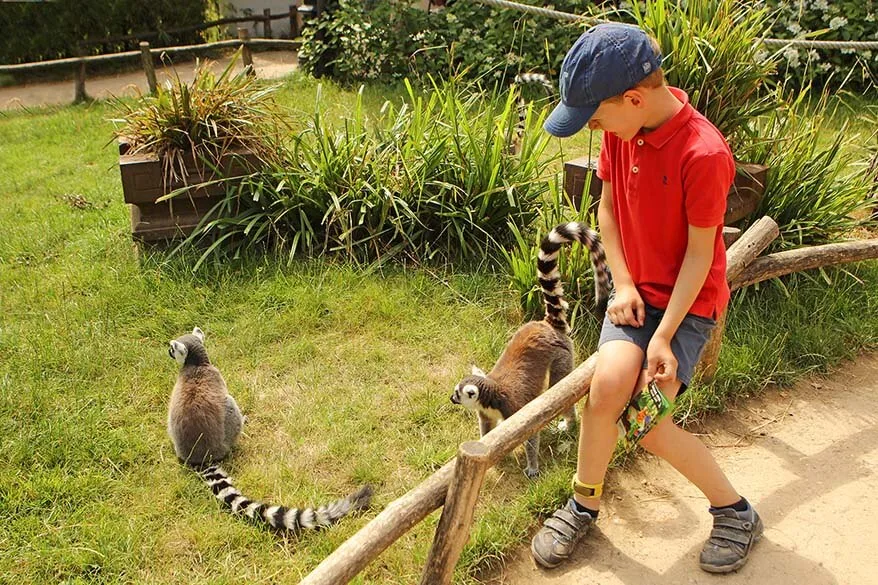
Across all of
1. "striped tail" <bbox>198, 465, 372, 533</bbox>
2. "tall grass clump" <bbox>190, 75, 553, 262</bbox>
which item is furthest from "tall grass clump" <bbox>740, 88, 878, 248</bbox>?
"striped tail" <bbox>198, 465, 372, 533</bbox>

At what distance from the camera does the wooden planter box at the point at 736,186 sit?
14.8 ft

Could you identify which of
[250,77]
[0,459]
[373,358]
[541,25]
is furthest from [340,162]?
[541,25]

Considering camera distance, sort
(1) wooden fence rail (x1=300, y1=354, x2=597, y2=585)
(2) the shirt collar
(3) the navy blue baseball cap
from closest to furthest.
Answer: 1. (1) wooden fence rail (x1=300, y1=354, x2=597, y2=585)
2. (3) the navy blue baseball cap
3. (2) the shirt collar

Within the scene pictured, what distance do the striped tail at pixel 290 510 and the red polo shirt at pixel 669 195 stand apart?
4.56 feet

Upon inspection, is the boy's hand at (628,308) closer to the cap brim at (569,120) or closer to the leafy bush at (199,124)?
the cap brim at (569,120)

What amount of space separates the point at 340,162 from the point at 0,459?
8.52 feet

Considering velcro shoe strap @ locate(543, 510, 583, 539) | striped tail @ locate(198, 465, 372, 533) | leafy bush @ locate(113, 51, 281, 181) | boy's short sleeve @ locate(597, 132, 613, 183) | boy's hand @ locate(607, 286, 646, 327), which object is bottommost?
striped tail @ locate(198, 465, 372, 533)

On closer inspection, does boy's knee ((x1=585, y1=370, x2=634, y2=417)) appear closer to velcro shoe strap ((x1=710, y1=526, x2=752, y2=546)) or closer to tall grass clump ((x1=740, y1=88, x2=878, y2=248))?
velcro shoe strap ((x1=710, y1=526, x2=752, y2=546))

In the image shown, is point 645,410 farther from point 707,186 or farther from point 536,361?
point 536,361

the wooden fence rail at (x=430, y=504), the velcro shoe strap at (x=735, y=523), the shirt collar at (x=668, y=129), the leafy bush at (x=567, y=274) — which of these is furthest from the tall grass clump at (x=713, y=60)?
the velcro shoe strap at (x=735, y=523)

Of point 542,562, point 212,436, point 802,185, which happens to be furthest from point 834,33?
point 212,436

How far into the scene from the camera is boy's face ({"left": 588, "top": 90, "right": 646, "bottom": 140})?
237 cm

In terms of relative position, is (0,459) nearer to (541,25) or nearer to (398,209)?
(398,209)

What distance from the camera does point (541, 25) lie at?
8.45 m
